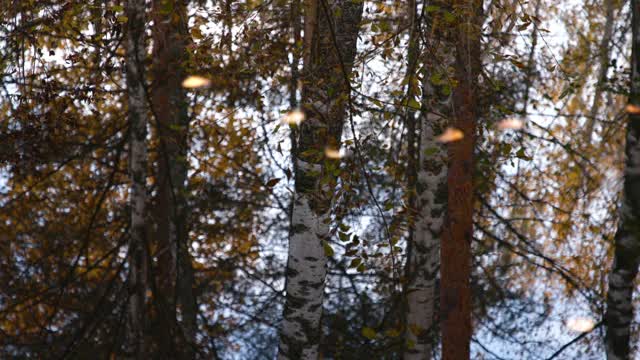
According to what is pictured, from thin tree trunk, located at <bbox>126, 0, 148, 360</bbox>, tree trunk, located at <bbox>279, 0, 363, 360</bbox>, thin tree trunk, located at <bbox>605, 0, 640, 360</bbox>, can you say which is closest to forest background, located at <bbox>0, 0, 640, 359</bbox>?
thin tree trunk, located at <bbox>126, 0, 148, 360</bbox>

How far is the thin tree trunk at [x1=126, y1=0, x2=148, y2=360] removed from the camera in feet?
19.5

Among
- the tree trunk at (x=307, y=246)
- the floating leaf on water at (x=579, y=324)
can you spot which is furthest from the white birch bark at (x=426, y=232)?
the floating leaf on water at (x=579, y=324)

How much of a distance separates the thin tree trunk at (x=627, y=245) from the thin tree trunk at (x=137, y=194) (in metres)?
4.00

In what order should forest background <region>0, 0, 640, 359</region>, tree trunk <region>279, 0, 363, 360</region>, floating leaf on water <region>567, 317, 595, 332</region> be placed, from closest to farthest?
1. tree trunk <region>279, 0, 363, 360</region>
2. forest background <region>0, 0, 640, 359</region>
3. floating leaf on water <region>567, 317, 595, 332</region>

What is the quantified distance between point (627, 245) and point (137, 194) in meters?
4.17

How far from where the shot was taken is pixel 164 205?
29.3ft

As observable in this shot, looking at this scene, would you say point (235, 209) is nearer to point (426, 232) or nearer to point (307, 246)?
point (426, 232)

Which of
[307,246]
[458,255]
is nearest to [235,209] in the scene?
[458,255]

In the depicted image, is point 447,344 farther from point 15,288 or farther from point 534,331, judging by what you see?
point 15,288

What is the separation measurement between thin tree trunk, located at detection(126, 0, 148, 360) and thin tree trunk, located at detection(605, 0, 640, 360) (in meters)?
4.00

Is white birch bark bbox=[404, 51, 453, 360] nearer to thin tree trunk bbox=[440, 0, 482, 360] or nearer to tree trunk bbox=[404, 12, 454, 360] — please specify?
tree trunk bbox=[404, 12, 454, 360]

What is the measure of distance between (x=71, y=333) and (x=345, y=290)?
Result: 3.77m

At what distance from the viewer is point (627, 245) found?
5.88 meters

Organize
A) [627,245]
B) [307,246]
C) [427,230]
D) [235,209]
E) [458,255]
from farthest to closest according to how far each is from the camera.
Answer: [235,209] → [427,230] → [458,255] → [627,245] → [307,246]
